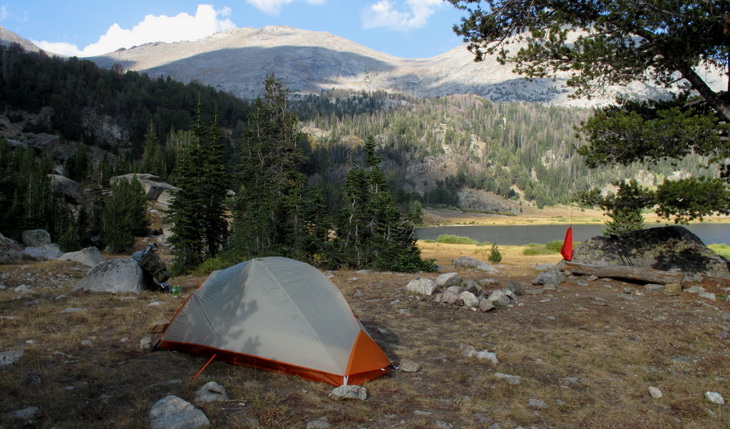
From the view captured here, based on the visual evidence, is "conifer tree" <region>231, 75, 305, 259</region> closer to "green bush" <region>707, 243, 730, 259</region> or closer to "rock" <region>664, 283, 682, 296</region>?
A: "rock" <region>664, 283, 682, 296</region>

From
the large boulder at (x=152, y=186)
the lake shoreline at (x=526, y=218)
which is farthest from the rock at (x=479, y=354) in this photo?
the lake shoreline at (x=526, y=218)

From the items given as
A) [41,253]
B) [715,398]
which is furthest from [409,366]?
[41,253]

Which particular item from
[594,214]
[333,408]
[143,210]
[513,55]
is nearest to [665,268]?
[513,55]

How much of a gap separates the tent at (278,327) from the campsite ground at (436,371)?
273 mm

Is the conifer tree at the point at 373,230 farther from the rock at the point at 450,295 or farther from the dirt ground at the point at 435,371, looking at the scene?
the dirt ground at the point at 435,371

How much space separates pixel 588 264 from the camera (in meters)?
16.5

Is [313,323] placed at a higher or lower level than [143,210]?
higher

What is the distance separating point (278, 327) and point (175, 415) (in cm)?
246

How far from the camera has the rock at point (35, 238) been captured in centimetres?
3338

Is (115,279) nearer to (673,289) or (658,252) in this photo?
(673,289)

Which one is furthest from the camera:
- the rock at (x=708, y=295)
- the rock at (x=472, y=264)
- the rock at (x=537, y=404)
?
the rock at (x=472, y=264)

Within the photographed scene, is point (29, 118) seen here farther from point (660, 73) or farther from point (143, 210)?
point (660, 73)

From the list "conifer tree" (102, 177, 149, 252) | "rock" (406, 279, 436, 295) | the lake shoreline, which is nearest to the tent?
"rock" (406, 279, 436, 295)

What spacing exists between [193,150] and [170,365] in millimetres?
21563
